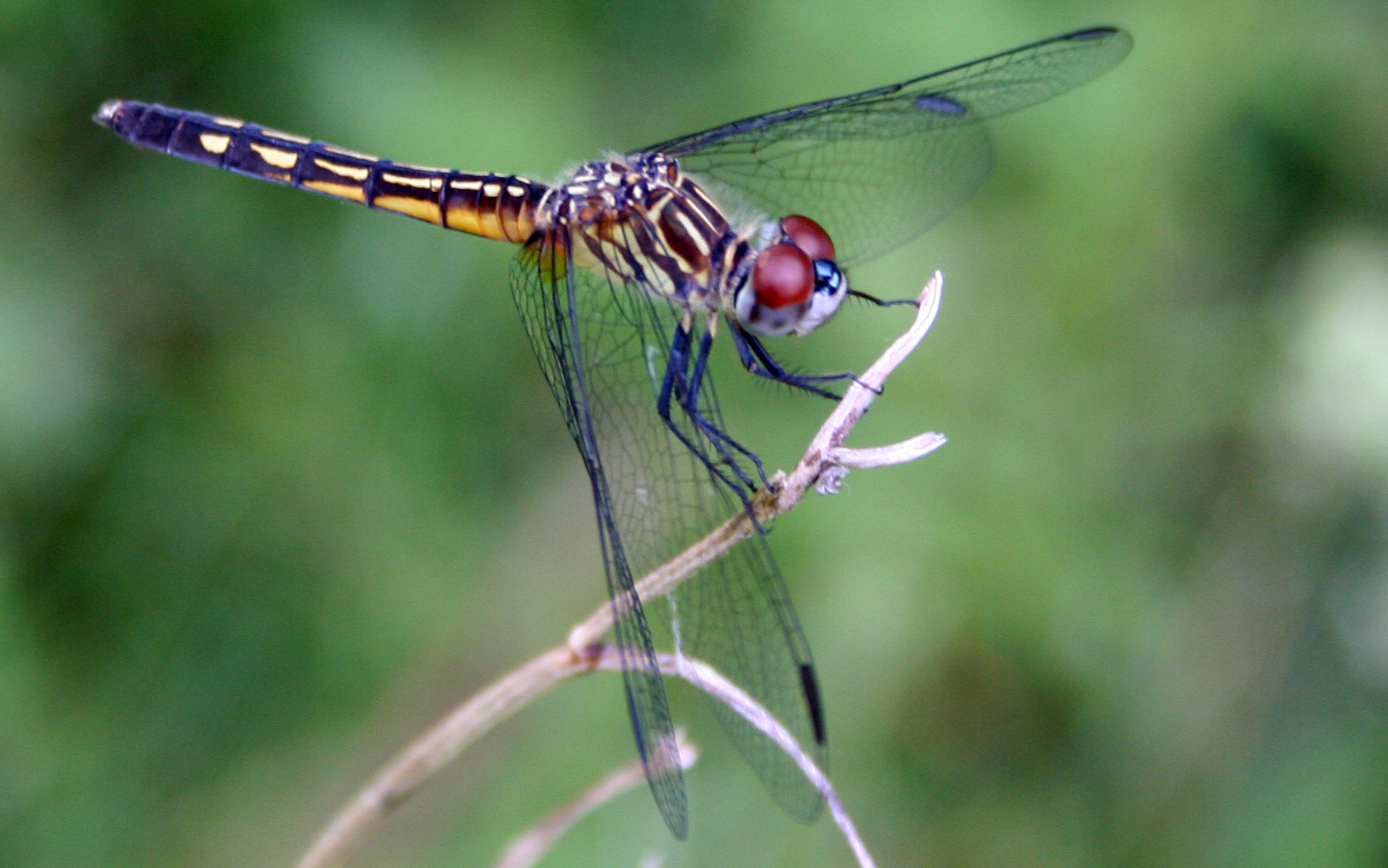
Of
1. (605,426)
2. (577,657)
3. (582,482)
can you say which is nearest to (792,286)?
(605,426)

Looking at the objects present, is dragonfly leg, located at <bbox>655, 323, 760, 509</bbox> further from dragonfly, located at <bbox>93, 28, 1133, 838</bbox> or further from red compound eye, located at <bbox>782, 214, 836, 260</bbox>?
red compound eye, located at <bbox>782, 214, 836, 260</bbox>

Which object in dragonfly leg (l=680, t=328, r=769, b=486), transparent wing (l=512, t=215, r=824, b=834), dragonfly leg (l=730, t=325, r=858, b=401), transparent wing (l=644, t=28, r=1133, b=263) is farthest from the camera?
transparent wing (l=644, t=28, r=1133, b=263)

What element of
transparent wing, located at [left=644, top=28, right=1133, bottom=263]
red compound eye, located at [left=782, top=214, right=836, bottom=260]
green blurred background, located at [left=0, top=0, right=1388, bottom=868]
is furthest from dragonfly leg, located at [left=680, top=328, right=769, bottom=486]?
green blurred background, located at [left=0, top=0, right=1388, bottom=868]

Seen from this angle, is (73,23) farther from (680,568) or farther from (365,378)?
(680,568)

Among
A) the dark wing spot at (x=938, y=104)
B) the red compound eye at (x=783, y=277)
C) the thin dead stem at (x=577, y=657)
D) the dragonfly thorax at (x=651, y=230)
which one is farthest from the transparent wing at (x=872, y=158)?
the thin dead stem at (x=577, y=657)

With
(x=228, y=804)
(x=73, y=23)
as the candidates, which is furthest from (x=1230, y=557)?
(x=73, y=23)

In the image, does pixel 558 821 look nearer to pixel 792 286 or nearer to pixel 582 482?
pixel 792 286
